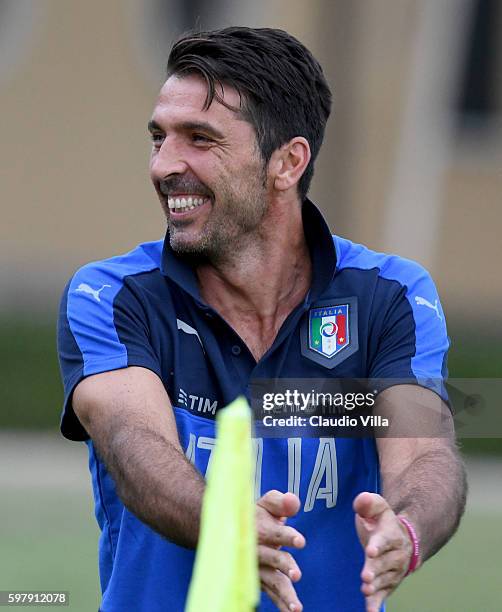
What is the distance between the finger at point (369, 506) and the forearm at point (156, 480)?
0.42 m

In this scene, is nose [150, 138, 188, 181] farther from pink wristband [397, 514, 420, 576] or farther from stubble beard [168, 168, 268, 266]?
pink wristband [397, 514, 420, 576]

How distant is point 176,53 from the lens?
452 centimetres

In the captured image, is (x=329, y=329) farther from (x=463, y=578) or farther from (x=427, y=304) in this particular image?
(x=463, y=578)

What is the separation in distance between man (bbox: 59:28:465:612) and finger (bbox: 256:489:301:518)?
69 centimetres

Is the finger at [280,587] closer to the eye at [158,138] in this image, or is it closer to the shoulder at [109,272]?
the shoulder at [109,272]

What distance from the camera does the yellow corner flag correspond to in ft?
8.46

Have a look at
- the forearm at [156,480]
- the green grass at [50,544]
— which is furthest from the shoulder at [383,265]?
the green grass at [50,544]

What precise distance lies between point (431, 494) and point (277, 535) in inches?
26.6

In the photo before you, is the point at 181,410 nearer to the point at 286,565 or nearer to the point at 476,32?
the point at 286,565

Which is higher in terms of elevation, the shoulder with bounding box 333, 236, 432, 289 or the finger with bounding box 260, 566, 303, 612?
the shoulder with bounding box 333, 236, 432, 289

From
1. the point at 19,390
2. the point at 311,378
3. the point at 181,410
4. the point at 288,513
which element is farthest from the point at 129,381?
the point at 19,390

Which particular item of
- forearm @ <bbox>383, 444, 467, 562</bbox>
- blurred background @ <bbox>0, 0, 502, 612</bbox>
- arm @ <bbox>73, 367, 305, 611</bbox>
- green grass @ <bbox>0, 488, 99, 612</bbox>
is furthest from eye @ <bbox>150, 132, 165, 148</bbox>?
blurred background @ <bbox>0, 0, 502, 612</bbox>

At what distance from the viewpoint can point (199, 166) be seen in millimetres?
4359

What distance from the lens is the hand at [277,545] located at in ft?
10.8
